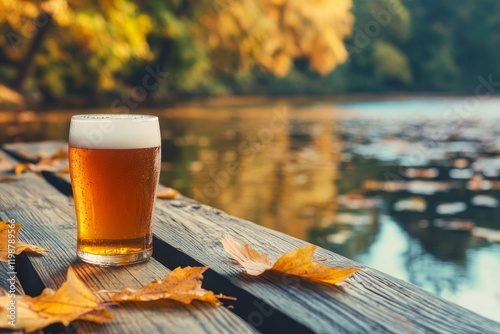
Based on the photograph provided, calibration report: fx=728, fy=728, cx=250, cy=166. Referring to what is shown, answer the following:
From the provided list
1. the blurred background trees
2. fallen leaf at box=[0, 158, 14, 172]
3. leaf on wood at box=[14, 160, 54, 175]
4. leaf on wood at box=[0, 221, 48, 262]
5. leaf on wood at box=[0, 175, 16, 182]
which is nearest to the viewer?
leaf on wood at box=[0, 221, 48, 262]

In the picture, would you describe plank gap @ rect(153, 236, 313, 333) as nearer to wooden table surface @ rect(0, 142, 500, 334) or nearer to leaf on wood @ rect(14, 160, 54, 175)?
wooden table surface @ rect(0, 142, 500, 334)

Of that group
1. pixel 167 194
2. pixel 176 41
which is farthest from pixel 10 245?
pixel 176 41

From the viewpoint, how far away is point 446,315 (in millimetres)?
1016

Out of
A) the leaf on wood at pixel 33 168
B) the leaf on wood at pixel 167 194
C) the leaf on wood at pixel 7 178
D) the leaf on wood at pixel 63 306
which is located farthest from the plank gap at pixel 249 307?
the leaf on wood at pixel 33 168

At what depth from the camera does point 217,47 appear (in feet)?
64.8

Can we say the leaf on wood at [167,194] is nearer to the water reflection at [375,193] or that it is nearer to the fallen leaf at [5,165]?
the fallen leaf at [5,165]

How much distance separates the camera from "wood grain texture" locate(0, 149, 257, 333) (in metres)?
0.97

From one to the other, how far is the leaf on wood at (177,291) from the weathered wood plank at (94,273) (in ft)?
0.04

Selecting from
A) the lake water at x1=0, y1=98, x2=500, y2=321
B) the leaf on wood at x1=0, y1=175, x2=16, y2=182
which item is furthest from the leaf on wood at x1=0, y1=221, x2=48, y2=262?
the lake water at x1=0, y1=98, x2=500, y2=321

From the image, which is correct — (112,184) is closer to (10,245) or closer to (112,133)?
(112,133)

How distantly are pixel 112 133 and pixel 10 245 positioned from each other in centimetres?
27

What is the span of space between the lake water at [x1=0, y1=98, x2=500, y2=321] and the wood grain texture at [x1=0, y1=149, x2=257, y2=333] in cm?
163

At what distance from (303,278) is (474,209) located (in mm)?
4021

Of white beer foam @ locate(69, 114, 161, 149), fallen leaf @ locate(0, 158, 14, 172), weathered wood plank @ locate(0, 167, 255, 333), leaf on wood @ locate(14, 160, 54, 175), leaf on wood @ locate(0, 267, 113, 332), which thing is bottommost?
fallen leaf @ locate(0, 158, 14, 172)
